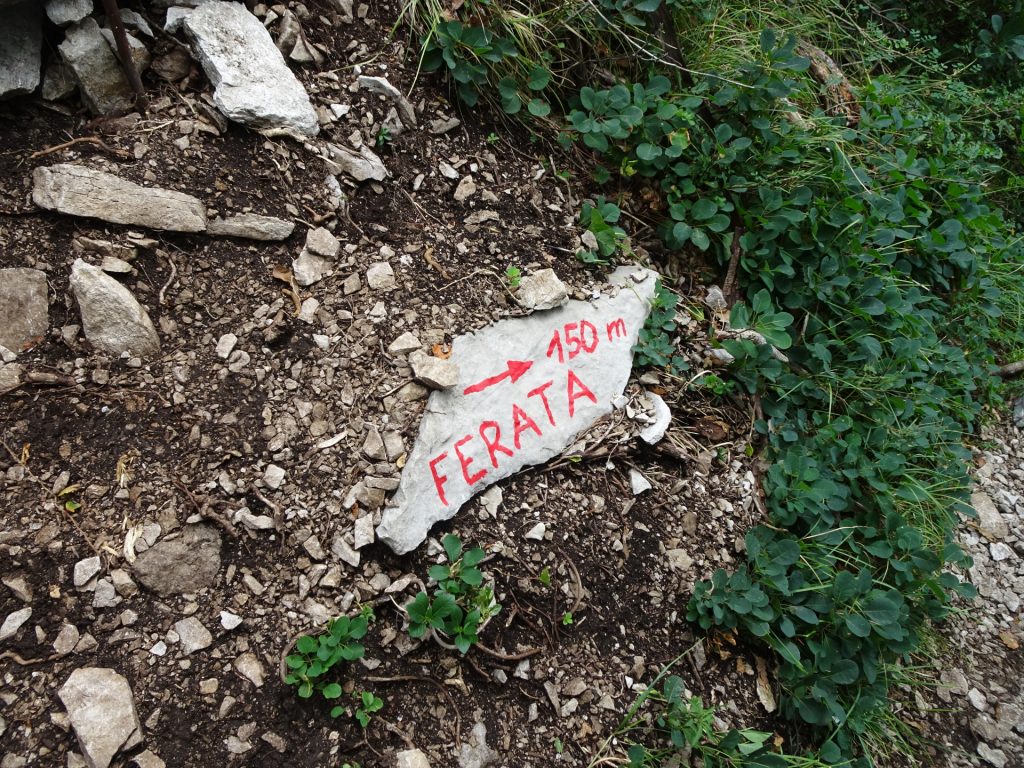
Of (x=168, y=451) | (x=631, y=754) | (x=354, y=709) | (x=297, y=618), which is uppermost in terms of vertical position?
(x=168, y=451)

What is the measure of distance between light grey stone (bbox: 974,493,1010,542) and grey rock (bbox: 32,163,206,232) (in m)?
3.24

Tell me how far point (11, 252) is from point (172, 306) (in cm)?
41

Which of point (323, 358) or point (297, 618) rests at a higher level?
point (323, 358)

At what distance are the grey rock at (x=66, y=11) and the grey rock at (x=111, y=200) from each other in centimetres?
40

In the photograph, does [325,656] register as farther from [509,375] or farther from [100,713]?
[509,375]

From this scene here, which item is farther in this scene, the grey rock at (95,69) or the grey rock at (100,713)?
the grey rock at (95,69)

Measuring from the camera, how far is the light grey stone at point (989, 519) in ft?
9.73

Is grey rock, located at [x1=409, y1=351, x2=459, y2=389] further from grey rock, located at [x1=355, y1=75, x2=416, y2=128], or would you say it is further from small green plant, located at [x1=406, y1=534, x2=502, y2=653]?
grey rock, located at [x1=355, y1=75, x2=416, y2=128]

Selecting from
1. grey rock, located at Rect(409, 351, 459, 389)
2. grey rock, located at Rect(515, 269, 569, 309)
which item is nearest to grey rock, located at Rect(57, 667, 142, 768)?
grey rock, located at Rect(409, 351, 459, 389)

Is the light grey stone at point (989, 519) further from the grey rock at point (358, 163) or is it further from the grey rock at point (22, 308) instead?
the grey rock at point (22, 308)

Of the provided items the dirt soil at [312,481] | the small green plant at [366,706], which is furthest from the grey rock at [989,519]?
the small green plant at [366,706]

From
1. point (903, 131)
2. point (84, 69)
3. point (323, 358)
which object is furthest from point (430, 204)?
point (903, 131)

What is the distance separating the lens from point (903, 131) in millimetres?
3297

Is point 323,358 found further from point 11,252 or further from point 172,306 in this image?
point 11,252
